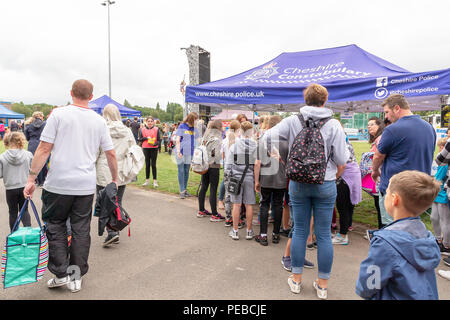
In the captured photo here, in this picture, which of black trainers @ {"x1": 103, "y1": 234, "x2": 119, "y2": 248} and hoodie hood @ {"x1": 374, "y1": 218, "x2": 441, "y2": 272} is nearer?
hoodie hood @ {"x1": 374, "y1": 218, "x2": 441, "y2": 272}

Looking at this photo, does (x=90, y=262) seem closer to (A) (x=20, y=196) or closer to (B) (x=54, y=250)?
(B) (x=54, y=250)

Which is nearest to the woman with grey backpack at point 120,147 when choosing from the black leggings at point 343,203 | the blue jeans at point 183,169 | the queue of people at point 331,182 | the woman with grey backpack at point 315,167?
the queue of people at point 331,182

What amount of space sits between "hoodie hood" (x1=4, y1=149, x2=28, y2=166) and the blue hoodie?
13.5 feet

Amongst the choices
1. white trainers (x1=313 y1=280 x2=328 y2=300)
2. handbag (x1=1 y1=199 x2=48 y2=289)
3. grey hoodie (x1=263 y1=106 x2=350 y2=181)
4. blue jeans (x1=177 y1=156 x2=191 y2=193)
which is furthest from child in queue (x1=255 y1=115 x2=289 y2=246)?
blue jeans (x1=177 y1=156 x2=191 y2=193)

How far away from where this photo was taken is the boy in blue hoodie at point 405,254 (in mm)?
1442

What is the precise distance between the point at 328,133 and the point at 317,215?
74 cm

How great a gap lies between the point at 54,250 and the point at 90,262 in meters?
0.73

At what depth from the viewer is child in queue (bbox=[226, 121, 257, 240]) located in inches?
160

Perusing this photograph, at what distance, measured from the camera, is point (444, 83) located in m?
3.89

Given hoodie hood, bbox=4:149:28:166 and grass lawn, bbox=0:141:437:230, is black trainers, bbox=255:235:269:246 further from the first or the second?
hoodie hood, bbox=4:149:28:166

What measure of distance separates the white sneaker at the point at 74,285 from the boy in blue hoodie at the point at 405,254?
2.49 metres

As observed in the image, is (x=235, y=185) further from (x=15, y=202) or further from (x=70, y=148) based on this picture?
(x=15, y=202)

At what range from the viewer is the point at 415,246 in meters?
1.45
